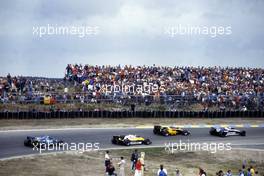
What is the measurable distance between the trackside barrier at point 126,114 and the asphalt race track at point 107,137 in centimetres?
357

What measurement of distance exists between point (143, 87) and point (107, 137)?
9.27 meters

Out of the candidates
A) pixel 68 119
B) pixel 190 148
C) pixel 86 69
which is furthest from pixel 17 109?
pixel 190 148

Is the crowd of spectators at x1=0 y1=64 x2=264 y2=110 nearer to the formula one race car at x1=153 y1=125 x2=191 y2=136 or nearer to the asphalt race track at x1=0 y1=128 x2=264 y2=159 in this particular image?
the asphalt race track at x1=0 y1=128 x2=264 y2=159

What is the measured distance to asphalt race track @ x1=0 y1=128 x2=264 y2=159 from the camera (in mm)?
31355

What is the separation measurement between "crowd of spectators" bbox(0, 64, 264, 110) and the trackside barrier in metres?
0.68

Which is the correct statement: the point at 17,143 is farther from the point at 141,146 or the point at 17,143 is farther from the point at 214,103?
the point at 214,103

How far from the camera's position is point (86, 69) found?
42875 millimetres

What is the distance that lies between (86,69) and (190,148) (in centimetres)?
1407

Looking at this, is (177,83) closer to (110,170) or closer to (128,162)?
(128,162)

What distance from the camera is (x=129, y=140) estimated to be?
31.5m

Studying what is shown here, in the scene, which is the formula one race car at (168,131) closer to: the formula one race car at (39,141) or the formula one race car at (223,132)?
the formula one race car at (223,132)

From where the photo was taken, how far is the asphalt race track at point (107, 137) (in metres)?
31.4
